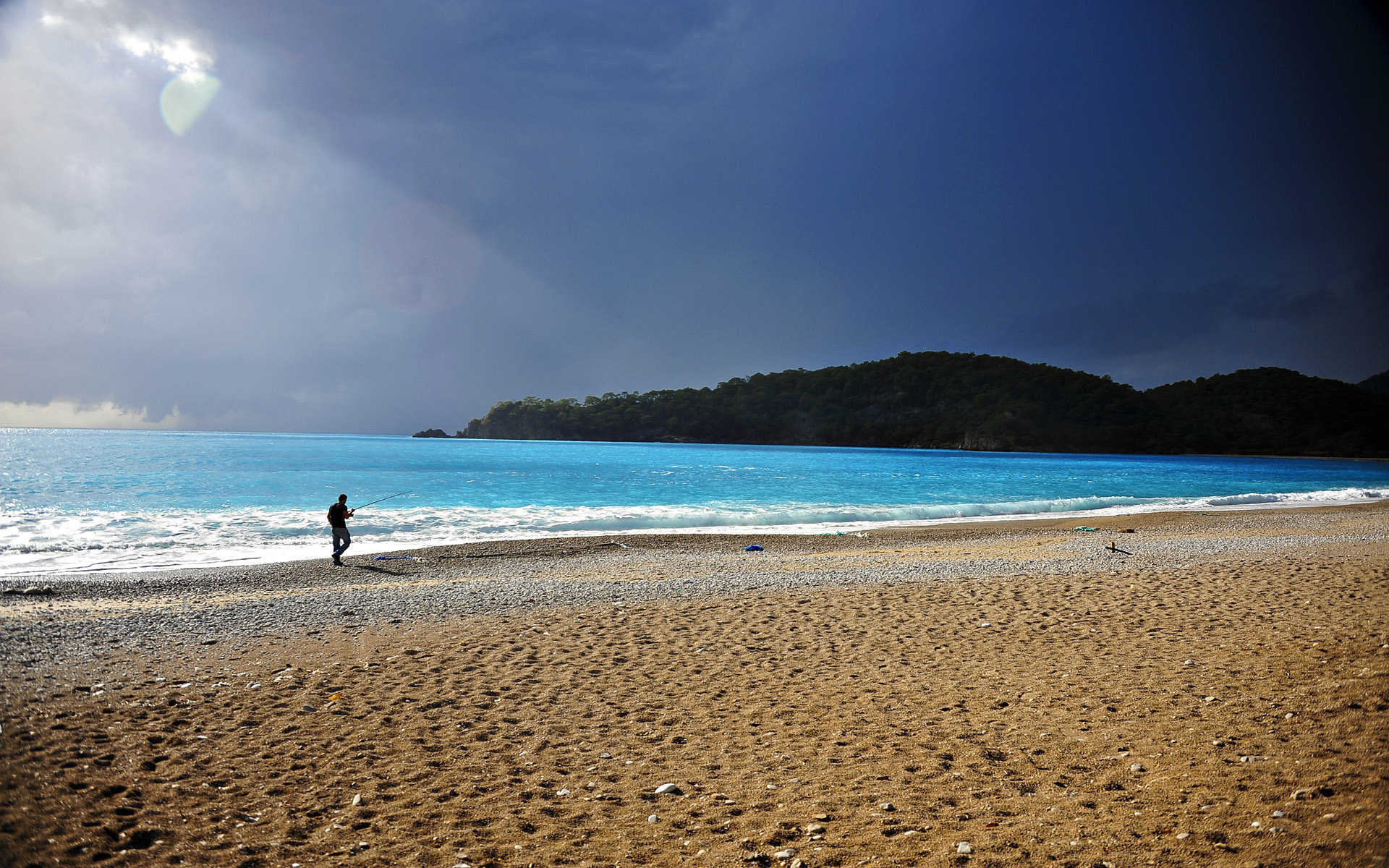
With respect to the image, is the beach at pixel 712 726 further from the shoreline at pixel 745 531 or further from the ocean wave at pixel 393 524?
the ocean wave at pixel 393 524

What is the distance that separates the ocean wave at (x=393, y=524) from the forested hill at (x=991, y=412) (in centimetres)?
7733

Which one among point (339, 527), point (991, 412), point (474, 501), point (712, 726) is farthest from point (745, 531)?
point (991, 412)

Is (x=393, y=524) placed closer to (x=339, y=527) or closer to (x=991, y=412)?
(x=339, y=527)

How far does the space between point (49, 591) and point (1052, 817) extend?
1571 centimetres

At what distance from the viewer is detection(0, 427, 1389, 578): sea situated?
17.8 metres

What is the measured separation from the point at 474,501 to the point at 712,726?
26.8 metres

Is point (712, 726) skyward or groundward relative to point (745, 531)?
skyward

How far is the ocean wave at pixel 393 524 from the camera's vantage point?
1585 centimetres

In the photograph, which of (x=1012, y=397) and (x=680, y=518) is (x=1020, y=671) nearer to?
(x=680, y=518)

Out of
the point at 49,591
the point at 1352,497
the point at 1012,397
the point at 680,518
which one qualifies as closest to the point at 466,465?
the point at 680,518

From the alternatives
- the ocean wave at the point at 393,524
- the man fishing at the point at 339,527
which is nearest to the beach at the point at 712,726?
the man fishing at the point at 339,527

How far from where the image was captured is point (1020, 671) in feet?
20.9

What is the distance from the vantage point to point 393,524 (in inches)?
874

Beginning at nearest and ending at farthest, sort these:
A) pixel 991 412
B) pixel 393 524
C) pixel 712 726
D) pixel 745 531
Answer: pixel 712 726 → pixel 745 531 → pixel 393 524 → pixel 991 412
